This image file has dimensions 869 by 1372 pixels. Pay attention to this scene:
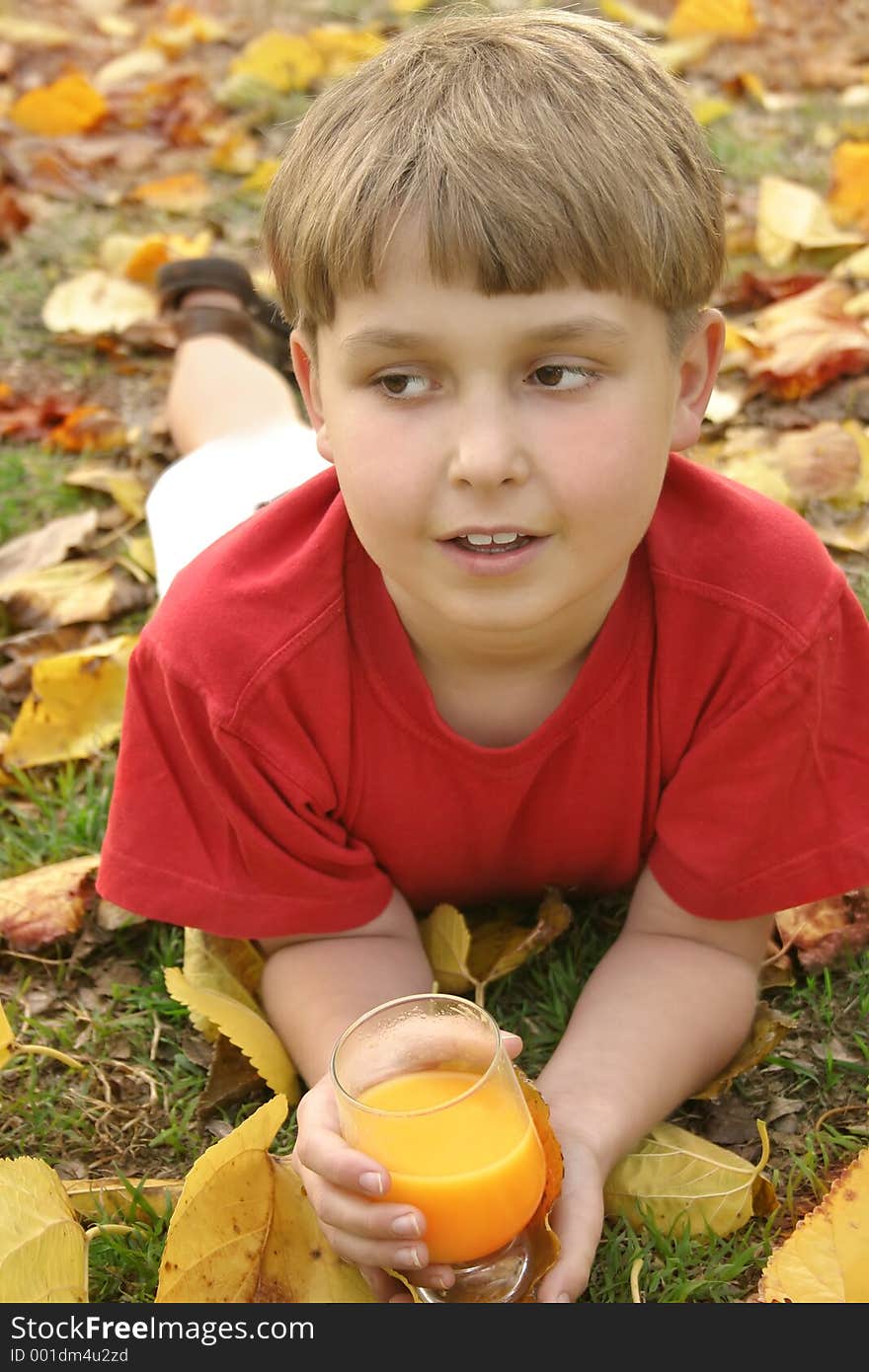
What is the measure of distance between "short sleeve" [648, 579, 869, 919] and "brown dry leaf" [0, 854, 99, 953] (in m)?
0.72

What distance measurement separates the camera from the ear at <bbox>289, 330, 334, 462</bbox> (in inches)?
58.9

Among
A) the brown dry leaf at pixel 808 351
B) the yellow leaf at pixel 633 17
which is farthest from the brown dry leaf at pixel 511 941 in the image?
the yellow leaf at pixel 633 17

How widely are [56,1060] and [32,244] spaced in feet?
7.85

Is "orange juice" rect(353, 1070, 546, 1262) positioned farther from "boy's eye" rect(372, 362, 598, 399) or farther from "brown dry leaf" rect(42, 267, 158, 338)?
"brown dry leaf" rect(42, 267, 158, 338)

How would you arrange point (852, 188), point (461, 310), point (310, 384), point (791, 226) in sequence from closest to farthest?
point (461, 310)
point (310, 384)
point (791, 226)
point (852, 188)

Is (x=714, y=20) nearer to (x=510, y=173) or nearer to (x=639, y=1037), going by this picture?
(x=510, y=173)

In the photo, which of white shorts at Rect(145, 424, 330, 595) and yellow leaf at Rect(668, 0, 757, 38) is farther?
yellow leaf at Rect(668, 0, 757, 38)

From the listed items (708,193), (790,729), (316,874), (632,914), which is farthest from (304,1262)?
(708,193)

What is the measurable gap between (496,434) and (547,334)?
95 mm

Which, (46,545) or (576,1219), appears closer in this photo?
(576,1219)

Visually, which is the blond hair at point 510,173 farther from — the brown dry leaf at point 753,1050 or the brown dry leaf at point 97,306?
the brown dry leaf at point 97,306

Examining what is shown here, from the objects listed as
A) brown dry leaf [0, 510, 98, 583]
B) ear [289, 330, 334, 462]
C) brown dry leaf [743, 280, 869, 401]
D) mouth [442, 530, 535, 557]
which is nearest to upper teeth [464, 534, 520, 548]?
mouth [442, 530, 535, 557]

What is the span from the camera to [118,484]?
102 inches

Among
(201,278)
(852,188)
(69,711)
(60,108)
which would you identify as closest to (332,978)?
(69,711)
